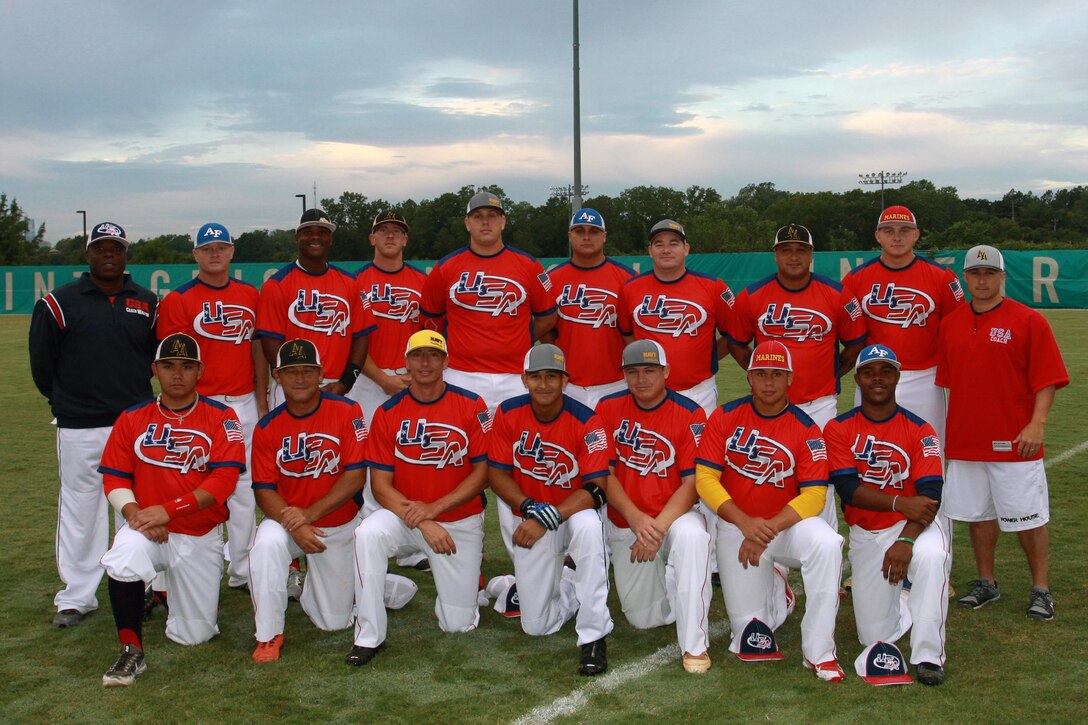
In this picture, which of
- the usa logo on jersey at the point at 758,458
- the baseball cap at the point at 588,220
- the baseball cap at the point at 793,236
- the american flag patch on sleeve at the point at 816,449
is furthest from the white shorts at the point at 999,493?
the baseball cap at the point at 588,220

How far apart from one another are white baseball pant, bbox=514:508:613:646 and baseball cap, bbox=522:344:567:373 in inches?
33.3

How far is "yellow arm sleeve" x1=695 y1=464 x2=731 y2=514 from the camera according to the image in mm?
5055

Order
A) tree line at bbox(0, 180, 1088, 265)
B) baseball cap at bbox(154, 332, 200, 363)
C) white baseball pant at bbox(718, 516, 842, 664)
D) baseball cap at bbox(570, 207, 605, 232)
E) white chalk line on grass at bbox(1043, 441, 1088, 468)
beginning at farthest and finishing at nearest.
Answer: tree line at bbox(0, 180, 1088, 265) → white chalk line on grass at bbox(1043, 441, 1088, 468) → baseball cap at bbox(570, 207, 605, 232) → baseball cap at bbox(154, 332, 200, 363) → white baseball pant at bbox(718, 516, 842, 664)

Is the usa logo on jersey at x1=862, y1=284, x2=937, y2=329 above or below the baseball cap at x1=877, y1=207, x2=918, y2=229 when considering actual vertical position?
below

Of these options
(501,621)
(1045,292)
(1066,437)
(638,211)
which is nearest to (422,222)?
(638,211)

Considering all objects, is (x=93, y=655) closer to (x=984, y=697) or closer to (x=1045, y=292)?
(x=984, y=697)

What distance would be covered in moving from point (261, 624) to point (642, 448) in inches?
91.8

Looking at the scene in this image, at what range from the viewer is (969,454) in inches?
225

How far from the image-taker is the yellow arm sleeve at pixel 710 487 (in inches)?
199

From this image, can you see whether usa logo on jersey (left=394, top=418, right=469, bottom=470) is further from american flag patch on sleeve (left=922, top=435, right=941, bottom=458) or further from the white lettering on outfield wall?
the white lettering on outfield wall

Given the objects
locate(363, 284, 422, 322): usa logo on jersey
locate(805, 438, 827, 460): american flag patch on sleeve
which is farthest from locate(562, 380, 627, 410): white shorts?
locate(805, 438, 827, 460): american flag patch on sleeve

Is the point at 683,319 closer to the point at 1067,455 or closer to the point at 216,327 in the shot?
the point at 216,327

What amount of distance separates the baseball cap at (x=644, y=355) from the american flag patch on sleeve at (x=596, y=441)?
427mm

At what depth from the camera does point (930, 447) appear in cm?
499
